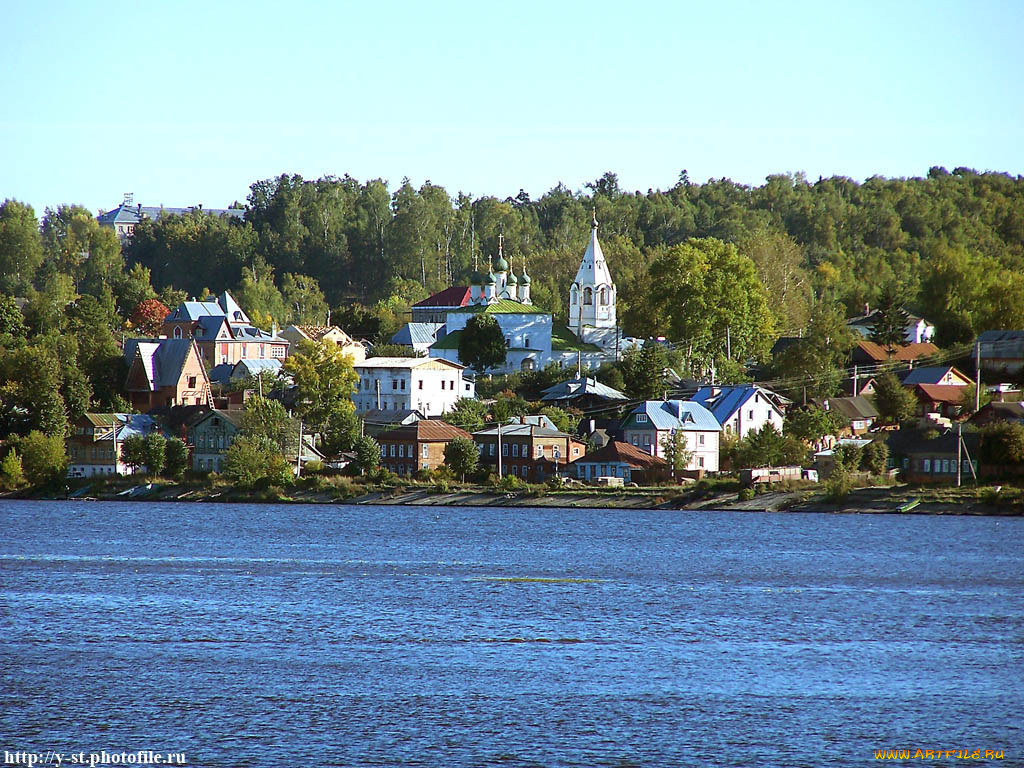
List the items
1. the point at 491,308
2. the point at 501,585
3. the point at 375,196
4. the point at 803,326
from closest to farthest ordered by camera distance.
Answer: the point at 501,585, the point at 491,308, the point at 803,326, the point at 375,196

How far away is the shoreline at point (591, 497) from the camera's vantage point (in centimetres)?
5772

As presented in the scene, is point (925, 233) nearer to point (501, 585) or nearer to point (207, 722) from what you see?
point (501, 585)

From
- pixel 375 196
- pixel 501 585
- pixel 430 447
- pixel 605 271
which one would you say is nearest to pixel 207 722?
pixel 501 585

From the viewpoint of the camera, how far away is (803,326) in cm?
10275

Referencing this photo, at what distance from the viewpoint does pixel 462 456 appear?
6619 centimetres

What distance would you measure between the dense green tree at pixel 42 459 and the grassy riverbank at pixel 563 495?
940 millimetres

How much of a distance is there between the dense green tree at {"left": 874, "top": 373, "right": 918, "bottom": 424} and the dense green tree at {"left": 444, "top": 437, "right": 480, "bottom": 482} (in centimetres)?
2326

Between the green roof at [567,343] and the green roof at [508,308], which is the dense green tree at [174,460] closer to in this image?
the green roof at [508,308]

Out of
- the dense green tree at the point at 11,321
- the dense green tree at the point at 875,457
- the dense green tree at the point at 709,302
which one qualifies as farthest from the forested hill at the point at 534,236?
the dense green tree at the point at 875,457

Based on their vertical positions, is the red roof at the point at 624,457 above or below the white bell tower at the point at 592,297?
below

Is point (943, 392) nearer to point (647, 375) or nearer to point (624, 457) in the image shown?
point (647, 375)

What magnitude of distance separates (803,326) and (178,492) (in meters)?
50.8

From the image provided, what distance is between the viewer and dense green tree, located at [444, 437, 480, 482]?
216ft

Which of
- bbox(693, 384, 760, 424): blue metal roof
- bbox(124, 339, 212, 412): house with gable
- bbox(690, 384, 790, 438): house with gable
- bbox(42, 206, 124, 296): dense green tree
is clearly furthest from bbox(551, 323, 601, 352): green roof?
bbox(42, 206, 124, 296): dense green tree
